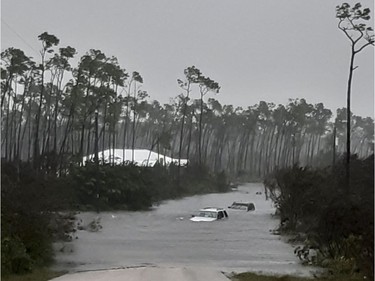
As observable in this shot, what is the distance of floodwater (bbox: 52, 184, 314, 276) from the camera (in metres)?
11.3

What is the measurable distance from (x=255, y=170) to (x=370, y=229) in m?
8.27

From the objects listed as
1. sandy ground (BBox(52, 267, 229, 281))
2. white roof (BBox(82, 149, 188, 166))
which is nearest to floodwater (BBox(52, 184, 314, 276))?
sandy ground (BBox(52, 267, 229, 281))

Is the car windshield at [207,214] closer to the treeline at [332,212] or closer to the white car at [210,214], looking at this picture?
the white car at [210,214]

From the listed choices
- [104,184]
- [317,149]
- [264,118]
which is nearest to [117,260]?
[104,184]

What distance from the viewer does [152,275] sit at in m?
10.0

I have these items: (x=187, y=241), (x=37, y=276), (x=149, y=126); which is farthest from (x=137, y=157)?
(x=37, y=276)

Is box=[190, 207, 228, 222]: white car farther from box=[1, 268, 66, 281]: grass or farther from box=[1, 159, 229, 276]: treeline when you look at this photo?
box=[1, 268, 66, 281]: grass

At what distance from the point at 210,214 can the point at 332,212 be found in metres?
3.05

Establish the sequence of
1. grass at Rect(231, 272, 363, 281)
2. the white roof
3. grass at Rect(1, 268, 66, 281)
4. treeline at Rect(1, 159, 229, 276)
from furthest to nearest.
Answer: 1. the white roof
2. treeline at Rect(1, 159, 229, 276)
3. grass at Rect(231, 272, 363, 281)
4. grass at Rect(1, 268, 66, 281)

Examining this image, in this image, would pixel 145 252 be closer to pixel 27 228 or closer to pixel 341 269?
pixel 27 228

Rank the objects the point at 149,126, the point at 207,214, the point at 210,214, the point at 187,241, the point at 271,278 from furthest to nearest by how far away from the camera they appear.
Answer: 1. the point at 149,126
2. the point at 210,214
3. the point at 207,214
4. the point at 187,241
5. the point at 271,278

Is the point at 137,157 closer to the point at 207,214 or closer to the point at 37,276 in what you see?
the point at 207,214

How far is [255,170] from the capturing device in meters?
18.1

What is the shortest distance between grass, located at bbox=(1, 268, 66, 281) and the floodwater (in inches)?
16.4
